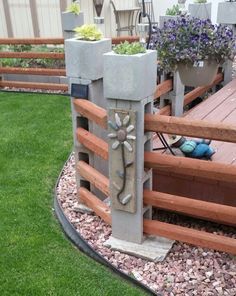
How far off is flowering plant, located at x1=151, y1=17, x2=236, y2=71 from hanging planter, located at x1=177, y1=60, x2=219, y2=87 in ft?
0.17

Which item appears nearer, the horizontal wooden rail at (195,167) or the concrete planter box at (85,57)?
the horizontal wooden rail at (195,167)

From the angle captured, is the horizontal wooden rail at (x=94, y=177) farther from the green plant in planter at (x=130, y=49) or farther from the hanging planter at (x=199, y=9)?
the hanging planter at (x=199, y=9)

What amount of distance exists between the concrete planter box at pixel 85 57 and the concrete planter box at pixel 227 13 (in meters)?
2.83

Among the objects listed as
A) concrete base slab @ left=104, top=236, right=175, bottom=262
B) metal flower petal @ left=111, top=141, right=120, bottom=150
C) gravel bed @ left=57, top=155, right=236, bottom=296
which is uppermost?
metal flower petal @ left=111, top=141, right=120, bottom=150

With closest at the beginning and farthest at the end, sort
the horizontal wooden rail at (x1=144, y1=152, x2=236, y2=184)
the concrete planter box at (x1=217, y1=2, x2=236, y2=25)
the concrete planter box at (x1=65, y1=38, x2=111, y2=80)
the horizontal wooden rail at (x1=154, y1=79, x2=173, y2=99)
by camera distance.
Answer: the horizontal wooden rail at (x1=144, y1=152, x2=236, y2=184), the concrete planter box at (x1=65, y1=38, x2=111, y2=80), the horizontal wooden rail at (x1=154, y1=79, x2=173, y2=99), the concrete planter box at (x1=217, y1=2, x2=236, y2=25)

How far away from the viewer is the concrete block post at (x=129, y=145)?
7.83 ft

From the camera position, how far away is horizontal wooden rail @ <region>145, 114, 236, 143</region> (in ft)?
7.58

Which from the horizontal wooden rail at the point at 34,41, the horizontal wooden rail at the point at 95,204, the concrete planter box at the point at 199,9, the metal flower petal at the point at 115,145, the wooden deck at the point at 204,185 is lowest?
the horizontal wooden rail at the point at 95,204

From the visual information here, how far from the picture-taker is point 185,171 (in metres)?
2.55

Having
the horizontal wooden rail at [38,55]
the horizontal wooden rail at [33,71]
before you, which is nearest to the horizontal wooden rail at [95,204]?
the horizontal wooden rail at [38,55]

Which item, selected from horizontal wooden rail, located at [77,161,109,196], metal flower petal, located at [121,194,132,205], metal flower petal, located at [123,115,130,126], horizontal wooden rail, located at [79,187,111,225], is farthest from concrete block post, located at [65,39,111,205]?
metal flower petal, located at [121,194,132,205]

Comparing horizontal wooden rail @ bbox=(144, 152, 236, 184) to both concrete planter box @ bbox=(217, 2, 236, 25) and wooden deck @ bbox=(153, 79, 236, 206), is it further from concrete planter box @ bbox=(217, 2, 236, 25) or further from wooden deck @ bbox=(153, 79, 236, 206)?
concrete planter box @ bbox=(217, 2, 236, 25)

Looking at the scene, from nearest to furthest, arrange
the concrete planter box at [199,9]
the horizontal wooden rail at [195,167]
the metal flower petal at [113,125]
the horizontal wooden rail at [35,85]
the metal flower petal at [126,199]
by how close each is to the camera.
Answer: the horizontal wooden rail at [195,167], the metal flower petal at [113,125], the metal flower petal at [126,199], the concrete planter box at [199,9], the horizontal wooden rail at [35,85]

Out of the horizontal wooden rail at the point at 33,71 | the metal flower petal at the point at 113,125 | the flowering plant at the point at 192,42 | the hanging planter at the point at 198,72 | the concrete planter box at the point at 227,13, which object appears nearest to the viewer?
the metal flower petal at the point at 113,125
